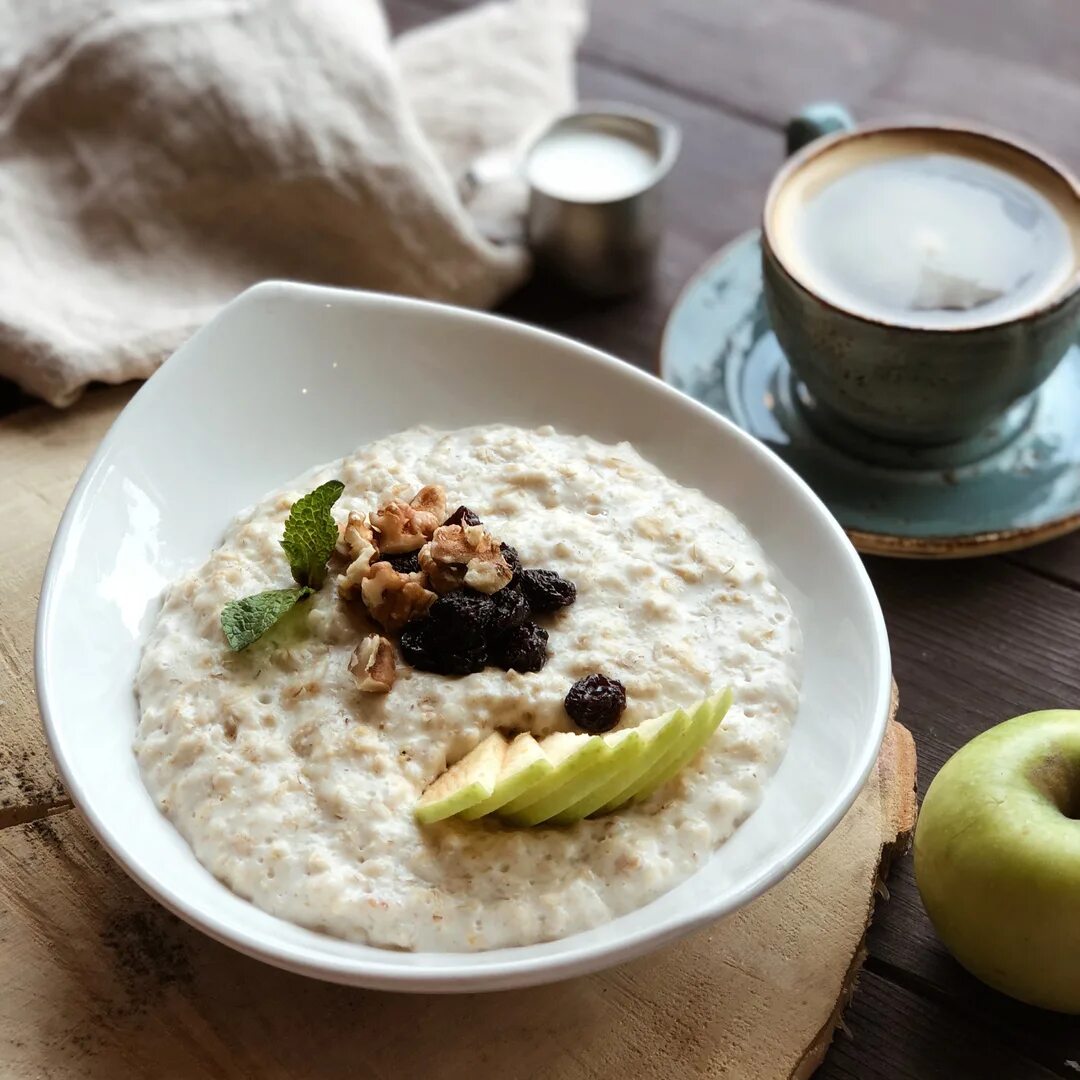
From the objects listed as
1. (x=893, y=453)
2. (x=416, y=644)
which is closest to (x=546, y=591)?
(x=416, y=644)

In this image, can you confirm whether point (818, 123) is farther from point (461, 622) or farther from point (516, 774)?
point (516, 774)

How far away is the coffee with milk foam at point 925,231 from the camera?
2256 mm

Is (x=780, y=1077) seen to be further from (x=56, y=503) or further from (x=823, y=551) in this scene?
(x=56, y=503)

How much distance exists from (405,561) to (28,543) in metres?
0.74

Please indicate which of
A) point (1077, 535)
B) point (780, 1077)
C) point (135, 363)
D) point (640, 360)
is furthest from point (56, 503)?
point (1077, 535)

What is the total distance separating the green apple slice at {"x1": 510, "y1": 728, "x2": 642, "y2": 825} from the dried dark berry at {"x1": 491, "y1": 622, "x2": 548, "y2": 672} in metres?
0.17

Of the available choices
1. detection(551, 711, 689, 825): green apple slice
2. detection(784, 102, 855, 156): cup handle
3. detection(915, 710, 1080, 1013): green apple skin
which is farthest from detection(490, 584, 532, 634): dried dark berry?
detection(784, 102, 855, 156): cup handle

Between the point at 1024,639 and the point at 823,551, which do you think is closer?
the point at 823,551

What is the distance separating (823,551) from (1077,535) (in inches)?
29.7

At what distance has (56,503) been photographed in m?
2.25

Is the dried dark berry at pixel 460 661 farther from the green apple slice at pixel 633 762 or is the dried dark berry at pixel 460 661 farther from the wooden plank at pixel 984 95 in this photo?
the wooden plank at pixel 984 95

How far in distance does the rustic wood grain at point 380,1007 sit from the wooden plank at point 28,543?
14 centimetres

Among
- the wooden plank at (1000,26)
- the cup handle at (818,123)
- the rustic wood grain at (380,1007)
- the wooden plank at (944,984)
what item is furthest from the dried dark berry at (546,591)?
the wooden plank at (1000,26)

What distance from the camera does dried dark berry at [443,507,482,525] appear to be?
1.87 meters
